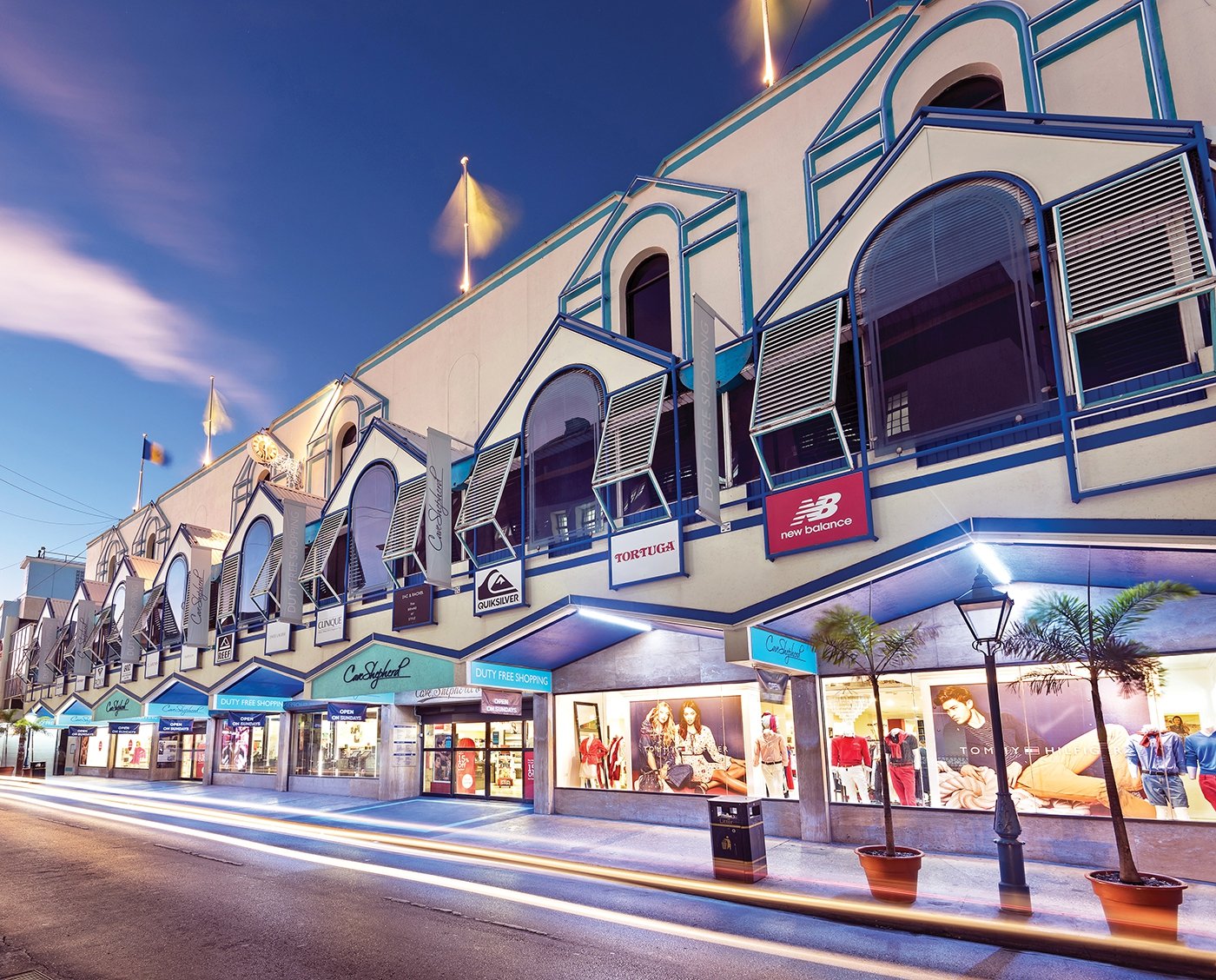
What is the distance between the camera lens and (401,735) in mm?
24328

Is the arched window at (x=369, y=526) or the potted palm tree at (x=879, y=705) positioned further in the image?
the arched window at (x=369, y=526)

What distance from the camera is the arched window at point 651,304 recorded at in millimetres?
20766

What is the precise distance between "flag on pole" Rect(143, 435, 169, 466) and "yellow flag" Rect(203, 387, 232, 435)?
23.0 ft

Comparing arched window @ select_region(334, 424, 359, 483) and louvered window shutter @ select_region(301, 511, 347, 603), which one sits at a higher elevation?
arched window @ select_region(334, 424, 359, 483)

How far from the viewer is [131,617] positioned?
39.1 metres

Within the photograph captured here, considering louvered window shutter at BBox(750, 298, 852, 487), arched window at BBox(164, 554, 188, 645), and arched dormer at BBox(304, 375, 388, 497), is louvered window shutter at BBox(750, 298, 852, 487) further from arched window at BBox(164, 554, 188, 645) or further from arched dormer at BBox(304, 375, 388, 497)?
arched window at BBox(164, 554, 188, 645)

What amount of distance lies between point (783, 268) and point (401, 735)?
17087 mm

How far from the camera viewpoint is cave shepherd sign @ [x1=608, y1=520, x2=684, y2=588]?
15812 mm

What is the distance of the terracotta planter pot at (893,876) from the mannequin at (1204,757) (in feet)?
14.7

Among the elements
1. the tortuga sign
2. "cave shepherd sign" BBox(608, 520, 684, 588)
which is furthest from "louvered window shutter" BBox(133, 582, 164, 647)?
the tortuga sign

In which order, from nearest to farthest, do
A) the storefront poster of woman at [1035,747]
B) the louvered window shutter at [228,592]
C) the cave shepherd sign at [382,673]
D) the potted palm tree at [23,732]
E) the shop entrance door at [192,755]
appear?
the storefront poster of woman at [1035,747] → the cave shepherd sign at [382,673] → the louvered window shutter at [228,592] → the shop entrance door at [192,755] → the potted palm tree at [23,732]

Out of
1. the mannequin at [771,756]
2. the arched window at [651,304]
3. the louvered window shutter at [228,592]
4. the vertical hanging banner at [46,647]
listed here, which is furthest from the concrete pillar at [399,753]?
the vertical hanging banner at [46,647]

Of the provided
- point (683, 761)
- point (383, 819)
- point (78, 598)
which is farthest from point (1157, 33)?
point (78, 598)

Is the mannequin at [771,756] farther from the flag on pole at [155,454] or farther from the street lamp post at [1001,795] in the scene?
the flag on pole at [155,454]
